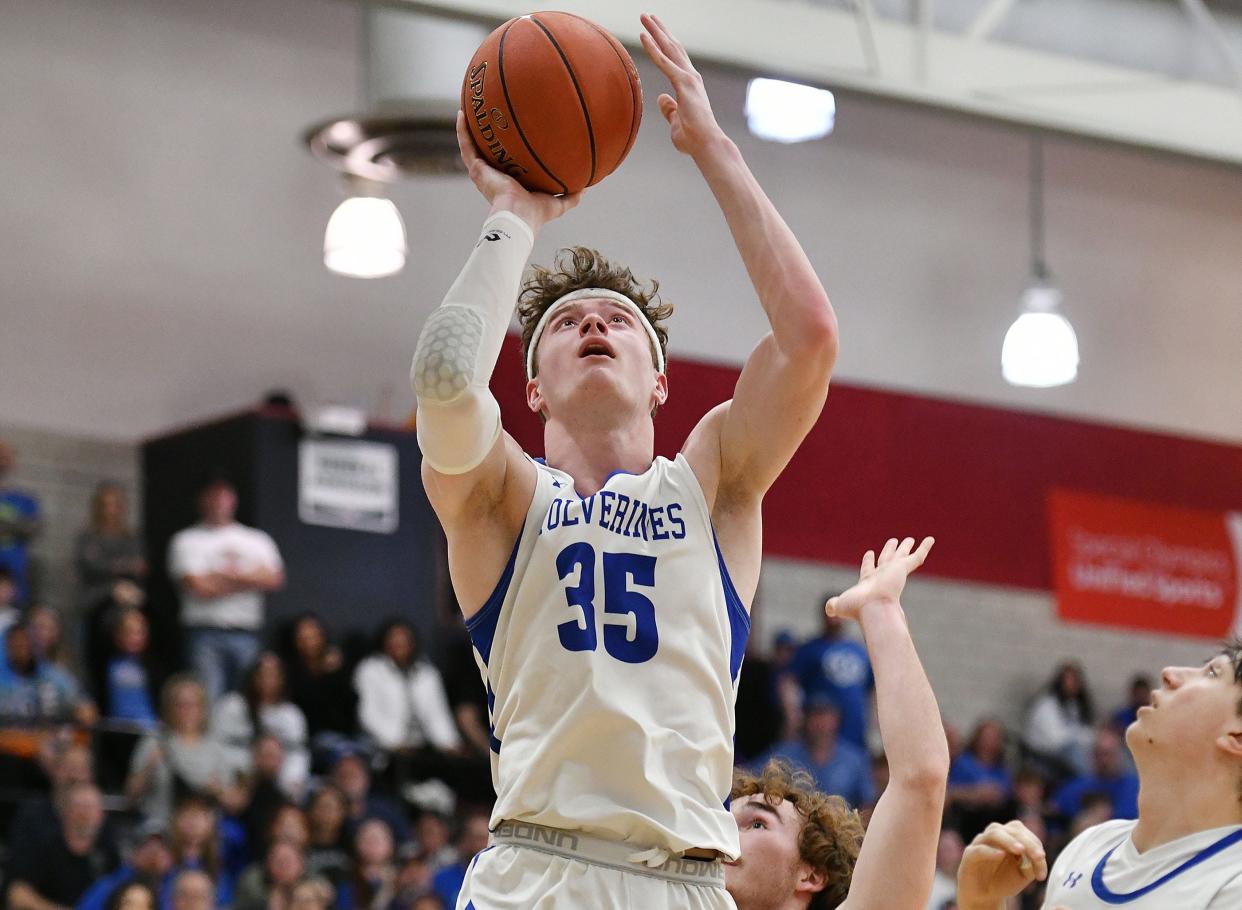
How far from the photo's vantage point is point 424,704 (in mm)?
12883

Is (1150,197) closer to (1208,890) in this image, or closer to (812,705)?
(812,705)

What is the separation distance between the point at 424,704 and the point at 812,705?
272 cm

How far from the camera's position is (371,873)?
36.2 ft

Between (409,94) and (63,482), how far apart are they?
154 inches

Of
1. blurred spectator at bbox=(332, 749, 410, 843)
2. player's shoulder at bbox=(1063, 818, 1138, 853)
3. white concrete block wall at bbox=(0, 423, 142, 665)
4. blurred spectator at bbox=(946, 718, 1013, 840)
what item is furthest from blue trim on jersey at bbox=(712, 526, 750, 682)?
white concrete block wall at bbox=(0, 423, 142, 665)

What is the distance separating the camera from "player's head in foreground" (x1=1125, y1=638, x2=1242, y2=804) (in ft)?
15.2

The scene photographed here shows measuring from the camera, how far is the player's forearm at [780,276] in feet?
11.9

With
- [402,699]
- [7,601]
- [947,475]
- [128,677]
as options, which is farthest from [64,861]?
[947,475]

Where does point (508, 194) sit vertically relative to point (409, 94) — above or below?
below

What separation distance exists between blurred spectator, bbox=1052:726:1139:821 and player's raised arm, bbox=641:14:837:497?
11.5 metres

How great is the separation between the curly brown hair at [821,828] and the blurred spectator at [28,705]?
7.29 meters

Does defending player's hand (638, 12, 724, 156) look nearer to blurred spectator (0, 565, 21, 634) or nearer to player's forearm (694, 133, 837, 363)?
player's forearm (694, 133, 837, 363)

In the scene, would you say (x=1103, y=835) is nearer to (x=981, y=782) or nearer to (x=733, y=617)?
(x=733, y=617)

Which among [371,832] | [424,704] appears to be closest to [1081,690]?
[424,704]
